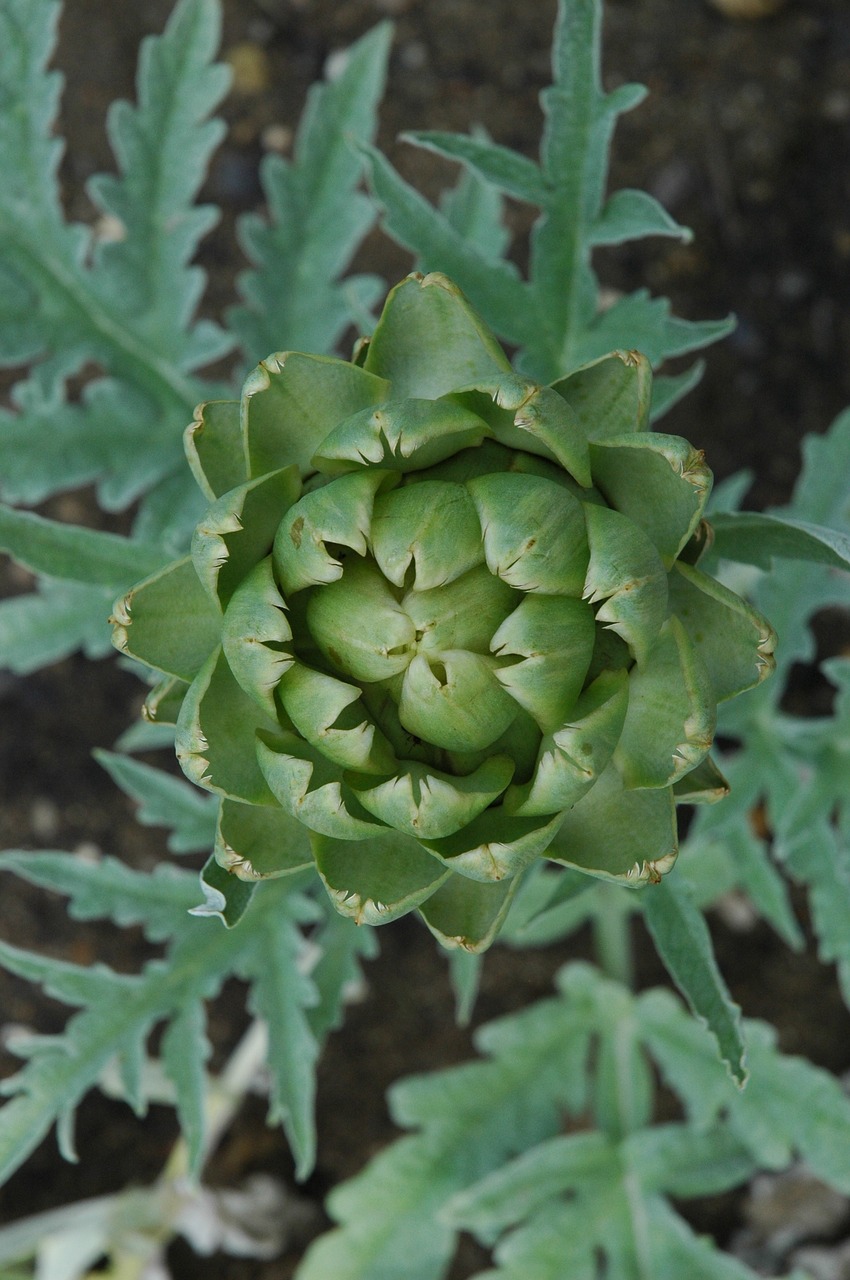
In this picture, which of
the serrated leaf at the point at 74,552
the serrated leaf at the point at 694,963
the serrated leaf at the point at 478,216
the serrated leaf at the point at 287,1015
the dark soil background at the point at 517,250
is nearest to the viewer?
the serrated leaf at the point at 694,963

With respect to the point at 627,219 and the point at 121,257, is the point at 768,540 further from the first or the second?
the point at 121,257

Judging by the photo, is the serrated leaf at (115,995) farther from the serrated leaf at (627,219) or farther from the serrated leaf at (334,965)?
the serrated leaf at (627,219)

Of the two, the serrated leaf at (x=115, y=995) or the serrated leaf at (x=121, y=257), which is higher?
the serrated leaf at (x=121, y=257)

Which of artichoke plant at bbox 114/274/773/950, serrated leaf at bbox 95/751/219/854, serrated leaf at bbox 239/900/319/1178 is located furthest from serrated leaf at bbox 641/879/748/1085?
serrated leaf at bbox 95/751/219/854

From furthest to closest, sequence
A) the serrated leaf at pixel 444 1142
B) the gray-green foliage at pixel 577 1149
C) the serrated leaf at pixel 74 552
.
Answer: the serrated leaf at pixel 444 1142 → the gray-green foliage at pixel 577 1149 → the serrated leaf at pixel 74 552

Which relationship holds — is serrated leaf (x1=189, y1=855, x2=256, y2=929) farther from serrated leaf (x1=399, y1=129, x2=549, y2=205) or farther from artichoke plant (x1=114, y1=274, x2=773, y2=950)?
serrated leaf (x1=399, y1=129, x2=549, y2=205)

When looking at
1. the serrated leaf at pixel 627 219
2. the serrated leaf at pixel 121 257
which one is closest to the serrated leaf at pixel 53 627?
the serrated leaf at pixel 121 257

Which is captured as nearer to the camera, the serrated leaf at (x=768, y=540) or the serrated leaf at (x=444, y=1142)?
the serrated leaf at (x=768, y=540)
